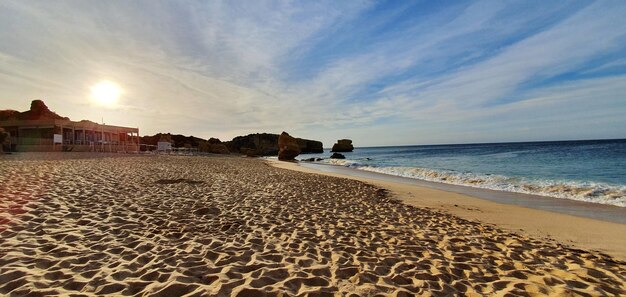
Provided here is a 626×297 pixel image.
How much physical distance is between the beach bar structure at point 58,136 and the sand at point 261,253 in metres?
26.4

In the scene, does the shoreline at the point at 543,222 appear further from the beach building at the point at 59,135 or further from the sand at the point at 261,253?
the beach building at the point at 59,135

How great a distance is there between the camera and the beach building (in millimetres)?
27859

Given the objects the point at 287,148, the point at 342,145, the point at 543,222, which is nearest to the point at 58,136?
the point at 287,148

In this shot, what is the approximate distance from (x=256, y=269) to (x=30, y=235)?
3.60 m

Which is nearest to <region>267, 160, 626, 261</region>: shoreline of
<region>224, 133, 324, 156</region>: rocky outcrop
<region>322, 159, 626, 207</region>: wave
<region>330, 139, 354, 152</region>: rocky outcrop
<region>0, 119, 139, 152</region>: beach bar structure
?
<region>322, 159, 626, 207</region>: wave

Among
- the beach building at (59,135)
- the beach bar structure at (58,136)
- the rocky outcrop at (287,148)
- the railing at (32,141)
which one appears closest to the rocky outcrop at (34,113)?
the beach building at (59,135)

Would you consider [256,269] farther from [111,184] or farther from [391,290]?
[111,184]

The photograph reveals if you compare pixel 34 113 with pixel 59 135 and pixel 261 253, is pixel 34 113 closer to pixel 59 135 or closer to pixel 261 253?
pixel 59 135

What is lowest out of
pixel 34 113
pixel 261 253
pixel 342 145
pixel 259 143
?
pixel 261 253

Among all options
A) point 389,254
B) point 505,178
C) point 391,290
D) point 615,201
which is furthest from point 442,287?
point 505,178

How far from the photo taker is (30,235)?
454 centimetres

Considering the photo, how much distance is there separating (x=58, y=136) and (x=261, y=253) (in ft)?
106

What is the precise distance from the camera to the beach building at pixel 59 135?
27.9 meters

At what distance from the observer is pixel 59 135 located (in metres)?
27.7
